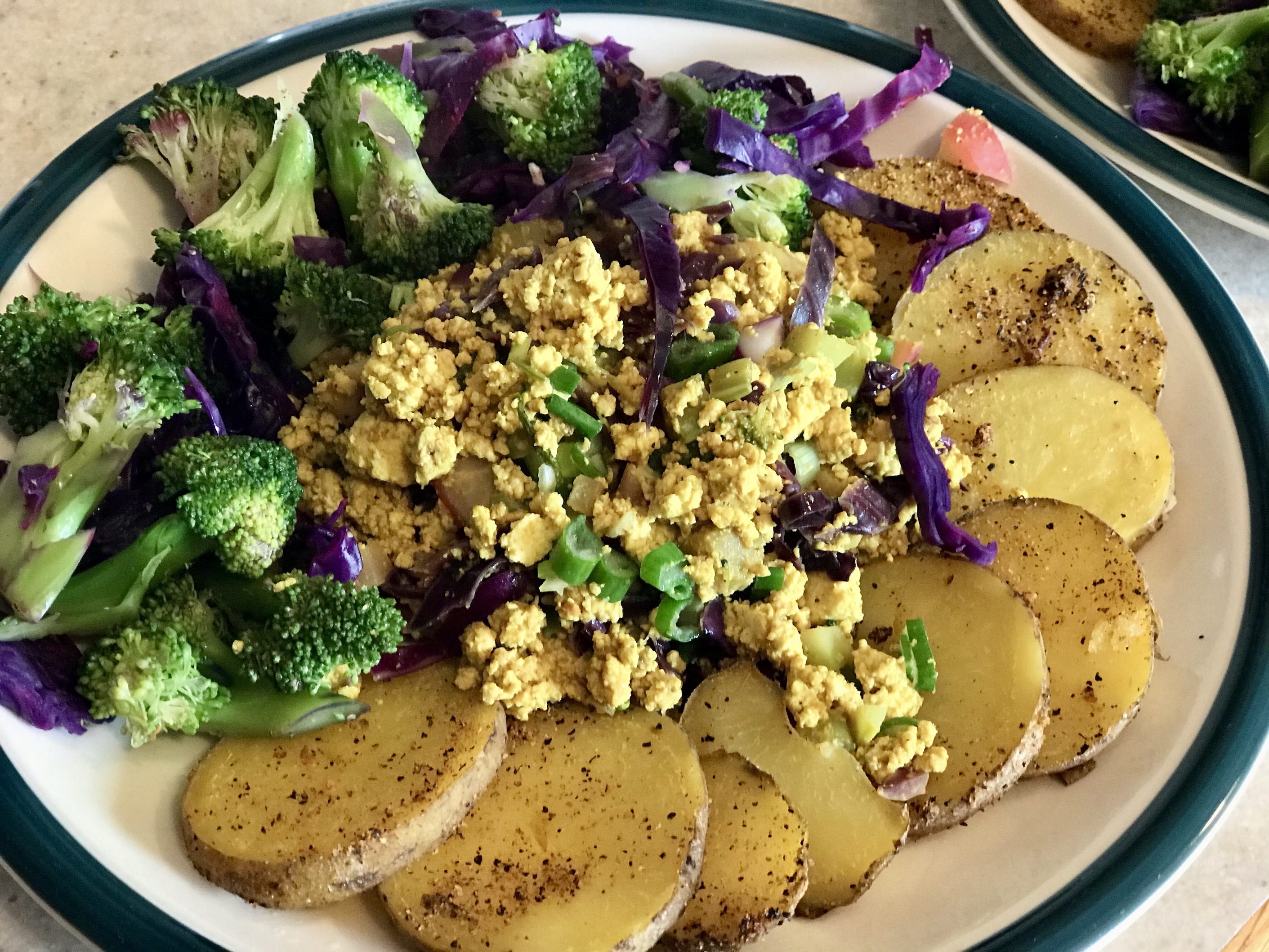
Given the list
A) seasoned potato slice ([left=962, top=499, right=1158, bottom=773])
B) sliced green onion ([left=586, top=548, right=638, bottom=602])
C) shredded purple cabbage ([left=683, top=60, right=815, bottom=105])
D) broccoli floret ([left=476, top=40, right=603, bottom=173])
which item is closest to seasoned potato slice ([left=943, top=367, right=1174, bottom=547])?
seasoned potato slice ([left=962, top=499, right=1158, bottom=773])

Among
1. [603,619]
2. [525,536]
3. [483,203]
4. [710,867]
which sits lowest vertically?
[710,867]

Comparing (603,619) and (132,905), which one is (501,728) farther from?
(132,905)

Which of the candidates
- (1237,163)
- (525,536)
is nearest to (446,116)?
(525,536)

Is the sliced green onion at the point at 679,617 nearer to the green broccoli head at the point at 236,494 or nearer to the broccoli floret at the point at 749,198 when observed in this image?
the green broccoli head at the point at 236,494

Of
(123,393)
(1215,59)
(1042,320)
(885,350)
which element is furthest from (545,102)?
(1215,59)

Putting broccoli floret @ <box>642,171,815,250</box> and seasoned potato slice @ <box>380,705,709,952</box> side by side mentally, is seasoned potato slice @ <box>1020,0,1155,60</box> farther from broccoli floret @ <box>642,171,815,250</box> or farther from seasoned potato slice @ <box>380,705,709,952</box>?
seasoned potato slice @ <box>380,705,709,952</box>
